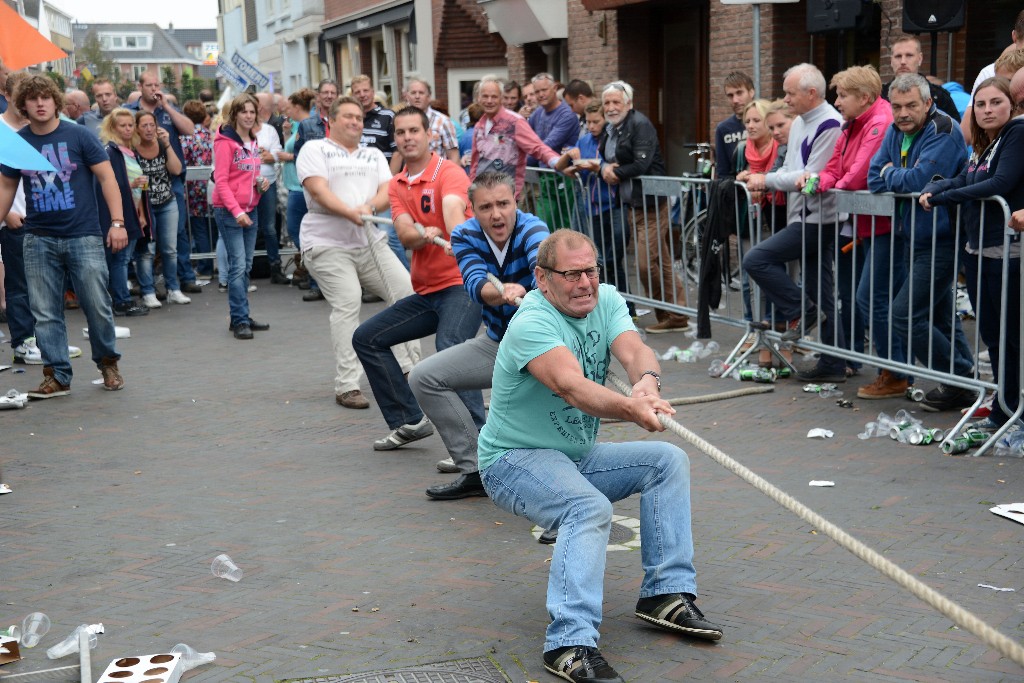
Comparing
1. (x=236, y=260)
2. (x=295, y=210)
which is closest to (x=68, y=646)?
(x=236, y=260)

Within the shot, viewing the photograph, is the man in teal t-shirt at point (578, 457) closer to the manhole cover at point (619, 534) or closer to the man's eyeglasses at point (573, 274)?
the man's eyeglasses at point (573, 274)

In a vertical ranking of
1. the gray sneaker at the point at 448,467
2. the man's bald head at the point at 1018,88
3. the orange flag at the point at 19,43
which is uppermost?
the orange flag at the point at 19,43

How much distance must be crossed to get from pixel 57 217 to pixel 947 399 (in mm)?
6013

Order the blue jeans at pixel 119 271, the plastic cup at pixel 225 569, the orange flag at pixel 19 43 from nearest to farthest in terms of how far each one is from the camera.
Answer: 1. the plastic cup at pixel 225 569
2. the orange flag at pixel 19 43
3. the blue jeans at pixel 119 271

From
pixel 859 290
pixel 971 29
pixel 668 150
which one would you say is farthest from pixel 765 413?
pixel 668 150

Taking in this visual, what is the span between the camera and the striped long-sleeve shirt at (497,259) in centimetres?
591

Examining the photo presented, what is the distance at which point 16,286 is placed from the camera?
395 inches

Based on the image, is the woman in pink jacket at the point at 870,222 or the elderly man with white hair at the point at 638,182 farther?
the elderly man with white hair at the point at 638,182

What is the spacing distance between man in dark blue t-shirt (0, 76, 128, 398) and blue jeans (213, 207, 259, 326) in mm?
2340

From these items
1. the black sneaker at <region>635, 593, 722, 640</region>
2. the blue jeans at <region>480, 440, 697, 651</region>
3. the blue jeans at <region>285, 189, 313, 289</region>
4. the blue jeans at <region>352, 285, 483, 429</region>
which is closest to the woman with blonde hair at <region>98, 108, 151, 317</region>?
the blue jeans at <region>285, 189, 313, 289</region>

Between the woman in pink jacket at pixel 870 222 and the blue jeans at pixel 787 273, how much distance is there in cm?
39

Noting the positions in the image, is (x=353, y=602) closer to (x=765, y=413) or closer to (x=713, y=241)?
(x=765, y=413)

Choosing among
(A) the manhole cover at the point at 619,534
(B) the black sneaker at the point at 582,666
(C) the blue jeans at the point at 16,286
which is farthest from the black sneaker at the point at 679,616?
(C) the blue jeans at the point at 16,286

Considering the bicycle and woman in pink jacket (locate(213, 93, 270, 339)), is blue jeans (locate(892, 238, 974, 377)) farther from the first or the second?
woman in pink jacket (locate(213, 93, 270, 339))
